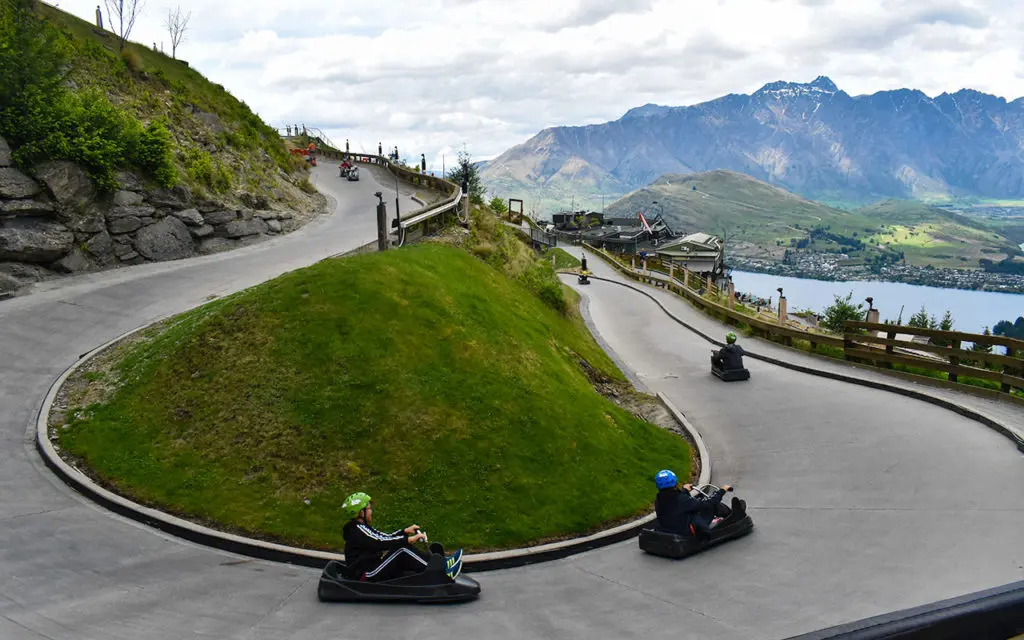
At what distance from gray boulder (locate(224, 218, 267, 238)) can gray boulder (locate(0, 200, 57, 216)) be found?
7.78 m

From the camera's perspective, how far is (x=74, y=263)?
82.1ft

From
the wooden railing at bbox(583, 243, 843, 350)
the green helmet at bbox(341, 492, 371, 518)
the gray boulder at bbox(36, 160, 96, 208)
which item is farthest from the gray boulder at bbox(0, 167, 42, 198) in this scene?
the wooden railing at bbox(583, 243, 843, 350)

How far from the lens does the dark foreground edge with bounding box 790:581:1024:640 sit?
250 cm

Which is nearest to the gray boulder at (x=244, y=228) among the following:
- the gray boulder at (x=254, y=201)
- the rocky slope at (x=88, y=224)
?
the rocky slope at (x=88, y=224)

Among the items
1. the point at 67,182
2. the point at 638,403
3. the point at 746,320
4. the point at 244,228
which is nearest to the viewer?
the point at 638,403

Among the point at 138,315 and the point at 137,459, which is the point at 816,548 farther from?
the point at 138,315

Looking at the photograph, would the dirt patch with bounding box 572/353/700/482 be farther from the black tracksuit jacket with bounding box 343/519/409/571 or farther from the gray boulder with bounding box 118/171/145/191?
the gray boulder with bounding box 118/171/145/191

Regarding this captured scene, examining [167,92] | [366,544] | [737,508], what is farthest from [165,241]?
[737,508]

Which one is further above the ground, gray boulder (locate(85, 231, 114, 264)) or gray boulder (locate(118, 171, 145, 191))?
gray boulder (locate(118, 171, 145, 191))

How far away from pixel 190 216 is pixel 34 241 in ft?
22.1

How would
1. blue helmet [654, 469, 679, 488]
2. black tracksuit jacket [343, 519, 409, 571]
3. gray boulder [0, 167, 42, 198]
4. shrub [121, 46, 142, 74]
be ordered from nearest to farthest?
1. black tracksuit jacket [343, 519, 409, 571]
2. blue helmet [654, 469, 679, 488]
3. gray boulder [0, 167, 42, 198]
4. shrub [121, 46, 142, 74]

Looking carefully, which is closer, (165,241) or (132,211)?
(132,211)

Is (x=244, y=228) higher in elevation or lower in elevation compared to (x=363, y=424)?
higher

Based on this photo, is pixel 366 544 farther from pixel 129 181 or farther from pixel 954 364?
pixel 129 181
